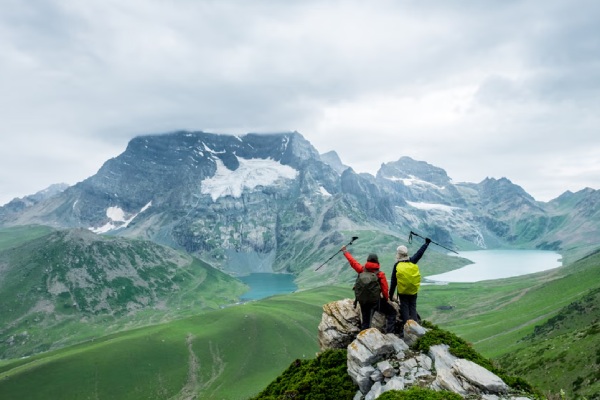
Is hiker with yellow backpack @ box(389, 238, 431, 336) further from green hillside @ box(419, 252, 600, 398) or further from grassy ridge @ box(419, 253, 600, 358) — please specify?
grassy ridge @ box(419, 253, 600, 358)

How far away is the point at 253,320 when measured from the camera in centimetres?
17212

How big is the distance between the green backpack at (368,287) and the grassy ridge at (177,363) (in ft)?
345

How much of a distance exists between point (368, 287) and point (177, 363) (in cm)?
13512

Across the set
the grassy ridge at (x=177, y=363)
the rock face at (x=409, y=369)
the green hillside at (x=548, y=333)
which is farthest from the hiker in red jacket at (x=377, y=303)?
the grassy ridge at (x=177, y=363)

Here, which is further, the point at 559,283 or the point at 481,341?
the point at 559,283

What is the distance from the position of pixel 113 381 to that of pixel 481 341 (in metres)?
122

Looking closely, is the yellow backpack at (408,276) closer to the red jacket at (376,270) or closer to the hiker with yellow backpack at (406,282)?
the hiker with yellow backpack at (406,282)

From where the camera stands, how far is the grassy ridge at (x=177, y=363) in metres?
120

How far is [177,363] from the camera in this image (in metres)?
→ 138

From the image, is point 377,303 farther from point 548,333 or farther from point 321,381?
point 548,333

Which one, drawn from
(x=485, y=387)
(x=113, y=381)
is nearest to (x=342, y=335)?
(x=485, y=387)

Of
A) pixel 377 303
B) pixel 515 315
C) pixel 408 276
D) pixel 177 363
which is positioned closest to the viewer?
pixel 408 276

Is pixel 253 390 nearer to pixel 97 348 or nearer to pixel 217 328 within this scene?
pixel 217 328

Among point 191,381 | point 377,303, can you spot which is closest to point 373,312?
point 377,303
